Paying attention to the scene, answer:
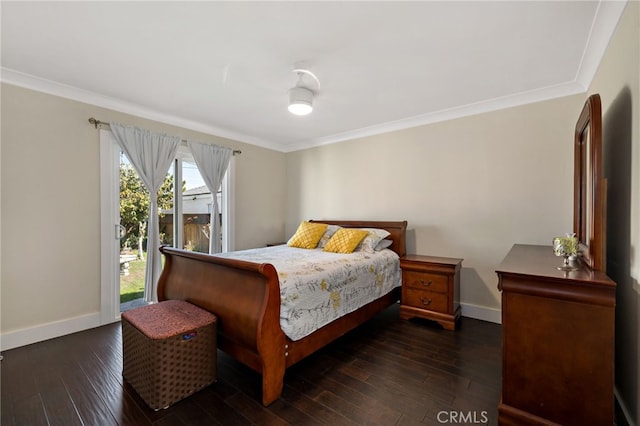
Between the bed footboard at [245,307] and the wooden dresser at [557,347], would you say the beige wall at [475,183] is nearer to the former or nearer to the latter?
the wooden dresser at [557,347]

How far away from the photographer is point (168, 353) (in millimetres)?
1720

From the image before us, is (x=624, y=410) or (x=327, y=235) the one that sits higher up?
(x=327, y=235)

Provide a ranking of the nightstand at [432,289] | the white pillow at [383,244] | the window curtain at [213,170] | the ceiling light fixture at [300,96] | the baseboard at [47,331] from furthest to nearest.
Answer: the window curtain at [213,170]
the white pillow at [383,244]
the nightstand at [432,289]
the ceiling light fixture at [300,96]
the baseboard at [47,331]

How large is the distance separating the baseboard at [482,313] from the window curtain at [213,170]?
323cm

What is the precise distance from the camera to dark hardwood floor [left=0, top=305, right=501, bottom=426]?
1.66 m

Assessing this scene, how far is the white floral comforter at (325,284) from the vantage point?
193 centimetres

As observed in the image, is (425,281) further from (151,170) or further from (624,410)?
(151,170)

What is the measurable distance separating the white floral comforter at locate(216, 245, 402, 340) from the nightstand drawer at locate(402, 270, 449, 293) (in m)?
0.17

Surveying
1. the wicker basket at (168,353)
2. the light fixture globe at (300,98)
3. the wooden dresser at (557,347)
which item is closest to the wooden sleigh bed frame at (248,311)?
the wicker basket at (168,353)

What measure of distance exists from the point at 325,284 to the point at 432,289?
139cm

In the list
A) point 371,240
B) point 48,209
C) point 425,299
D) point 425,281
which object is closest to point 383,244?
point 371,240

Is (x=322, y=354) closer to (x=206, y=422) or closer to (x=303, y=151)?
(x=206, y=422)

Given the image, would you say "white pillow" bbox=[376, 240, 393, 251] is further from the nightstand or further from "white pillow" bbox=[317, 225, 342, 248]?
"white pillow" bbox=[317, 225, 342, 248]

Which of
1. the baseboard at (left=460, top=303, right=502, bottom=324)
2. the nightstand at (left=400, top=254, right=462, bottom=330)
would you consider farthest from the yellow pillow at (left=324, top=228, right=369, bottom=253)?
the baseboard at (left=460, top=303, right=502, bottom=324)
